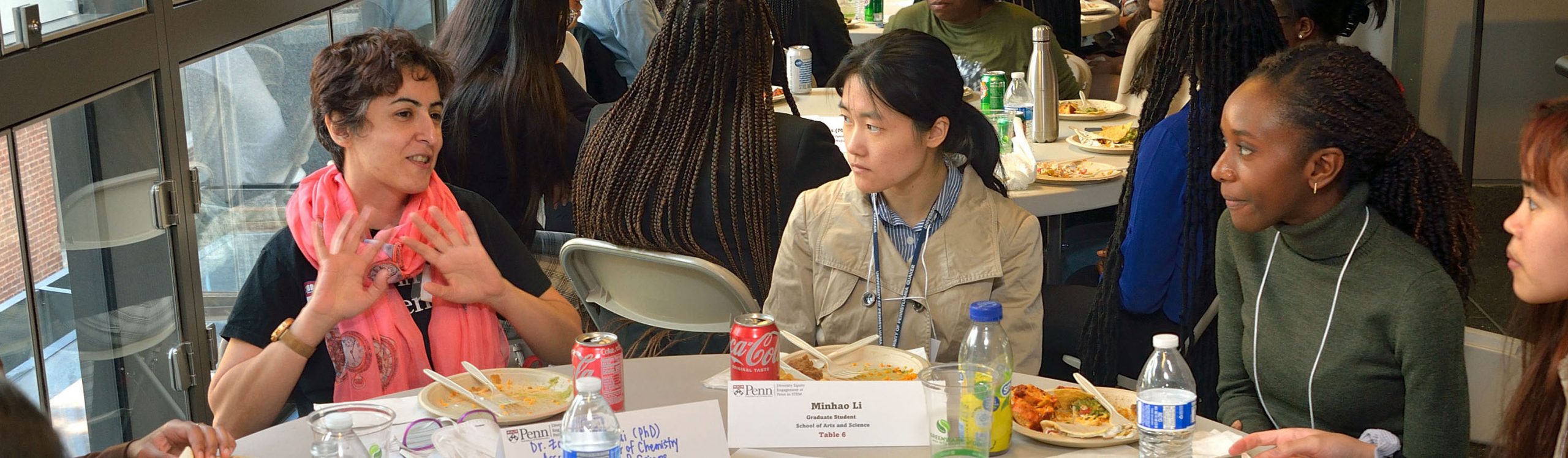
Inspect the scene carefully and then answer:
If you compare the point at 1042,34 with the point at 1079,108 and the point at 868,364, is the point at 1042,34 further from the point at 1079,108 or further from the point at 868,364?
the point at 868,364

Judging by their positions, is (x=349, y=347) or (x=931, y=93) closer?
(x=349, y=347)

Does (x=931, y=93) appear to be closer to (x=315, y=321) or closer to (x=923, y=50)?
(x=923, y=50)

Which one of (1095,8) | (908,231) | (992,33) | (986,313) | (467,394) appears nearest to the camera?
(986,313)

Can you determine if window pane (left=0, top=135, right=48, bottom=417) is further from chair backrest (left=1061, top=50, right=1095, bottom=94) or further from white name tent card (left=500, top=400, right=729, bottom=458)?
chair backrest (left=1061, top=50, right=1095, bottom=94)

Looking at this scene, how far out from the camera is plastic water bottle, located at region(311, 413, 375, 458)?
143cm

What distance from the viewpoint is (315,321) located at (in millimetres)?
2062

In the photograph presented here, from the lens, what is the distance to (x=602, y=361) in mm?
1721

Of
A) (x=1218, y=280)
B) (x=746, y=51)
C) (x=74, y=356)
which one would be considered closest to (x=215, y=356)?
(x=74, y=356)

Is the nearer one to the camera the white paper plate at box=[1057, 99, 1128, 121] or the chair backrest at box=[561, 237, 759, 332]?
the chair backrest at box=[561, 237, 759, 332]

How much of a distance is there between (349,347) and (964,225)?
3.63 feet

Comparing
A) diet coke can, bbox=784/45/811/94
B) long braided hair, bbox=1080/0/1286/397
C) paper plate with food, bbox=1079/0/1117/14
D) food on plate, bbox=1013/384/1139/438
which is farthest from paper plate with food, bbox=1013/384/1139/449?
paper plate with food, bbox=1079/0/1117/14

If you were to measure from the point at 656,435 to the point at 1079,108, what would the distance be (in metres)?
2.83

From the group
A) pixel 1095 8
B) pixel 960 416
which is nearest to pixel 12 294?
pixel 960 416

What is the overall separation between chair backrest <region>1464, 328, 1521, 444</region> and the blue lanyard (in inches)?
35.3
